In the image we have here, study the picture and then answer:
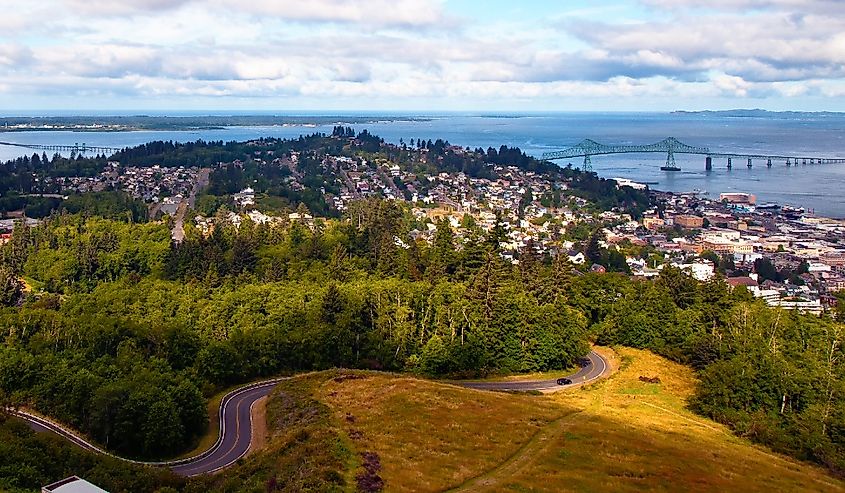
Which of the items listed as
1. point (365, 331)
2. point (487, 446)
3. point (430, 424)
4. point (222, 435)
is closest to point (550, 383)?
point (365, 331)

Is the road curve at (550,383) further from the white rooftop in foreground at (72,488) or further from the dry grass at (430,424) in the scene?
the white rooftop in foreground at (72,488)

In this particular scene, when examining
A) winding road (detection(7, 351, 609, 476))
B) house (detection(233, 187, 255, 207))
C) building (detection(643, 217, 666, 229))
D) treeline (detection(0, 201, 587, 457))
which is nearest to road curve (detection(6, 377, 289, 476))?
winding road (detection(7, 351, 609, 476))

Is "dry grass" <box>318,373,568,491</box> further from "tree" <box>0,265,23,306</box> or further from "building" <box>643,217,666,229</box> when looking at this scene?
"building" <box>643,217,666,229</box>

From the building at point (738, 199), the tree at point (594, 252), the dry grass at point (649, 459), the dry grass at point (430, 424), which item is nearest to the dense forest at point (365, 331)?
the dry grass at point (649, 459)

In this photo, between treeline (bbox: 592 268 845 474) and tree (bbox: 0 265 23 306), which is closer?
treeline (bbox: 592 268 845 474)

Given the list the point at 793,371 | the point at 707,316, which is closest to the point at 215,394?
the point at 793,371

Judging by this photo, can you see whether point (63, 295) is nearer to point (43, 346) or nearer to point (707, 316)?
point (43, 346)
